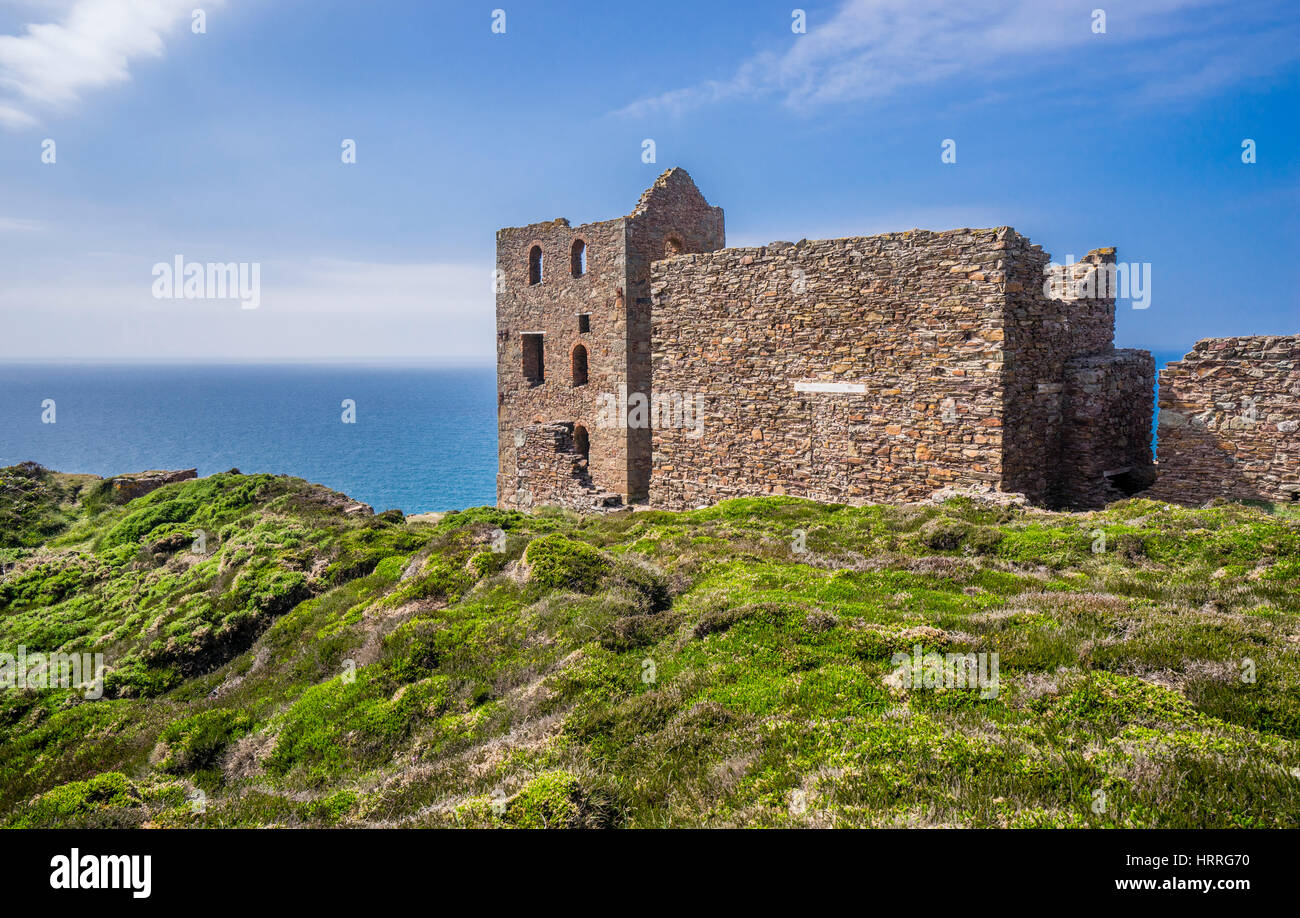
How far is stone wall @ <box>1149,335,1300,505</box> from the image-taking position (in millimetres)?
13953

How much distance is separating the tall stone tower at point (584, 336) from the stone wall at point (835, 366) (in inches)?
289

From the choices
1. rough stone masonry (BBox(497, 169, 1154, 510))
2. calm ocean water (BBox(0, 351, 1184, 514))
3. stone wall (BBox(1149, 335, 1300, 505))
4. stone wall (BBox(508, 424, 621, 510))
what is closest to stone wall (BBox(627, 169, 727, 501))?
stone wall (BBox(508, 424, 621, 510))

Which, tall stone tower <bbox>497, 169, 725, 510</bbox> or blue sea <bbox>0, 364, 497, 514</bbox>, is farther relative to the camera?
blue sea <bbox>0, 364, 497, 514</bbox>

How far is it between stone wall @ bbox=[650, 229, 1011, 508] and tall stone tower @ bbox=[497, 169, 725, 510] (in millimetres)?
7353

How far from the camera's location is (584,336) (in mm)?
31156

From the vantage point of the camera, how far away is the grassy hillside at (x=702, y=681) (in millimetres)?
4922

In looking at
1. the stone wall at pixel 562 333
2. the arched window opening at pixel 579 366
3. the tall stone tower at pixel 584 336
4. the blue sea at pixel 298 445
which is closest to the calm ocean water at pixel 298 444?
the blue sea at pixel 298 445

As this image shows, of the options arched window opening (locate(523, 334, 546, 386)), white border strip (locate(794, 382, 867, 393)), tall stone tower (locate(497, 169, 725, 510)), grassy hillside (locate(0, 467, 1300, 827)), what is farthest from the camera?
arched window opening (locate(523, 334, 546, 386))

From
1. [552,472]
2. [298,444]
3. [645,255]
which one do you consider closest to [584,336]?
[645,255]

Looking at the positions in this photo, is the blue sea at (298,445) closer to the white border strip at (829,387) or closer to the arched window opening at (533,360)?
the arched window opening at (533,360)

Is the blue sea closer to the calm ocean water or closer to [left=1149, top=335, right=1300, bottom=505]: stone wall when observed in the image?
the calm ocean water

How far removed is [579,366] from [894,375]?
58.6 feet

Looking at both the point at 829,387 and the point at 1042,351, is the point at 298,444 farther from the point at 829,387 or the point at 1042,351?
the point at 1042,351
